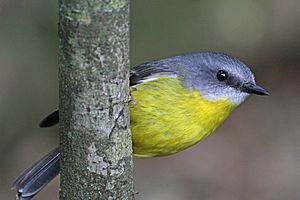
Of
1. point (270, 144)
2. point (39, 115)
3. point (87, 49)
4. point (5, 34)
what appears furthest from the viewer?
point (270, 144)

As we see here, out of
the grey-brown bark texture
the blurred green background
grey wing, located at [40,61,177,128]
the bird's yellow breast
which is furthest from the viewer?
the blurred green background

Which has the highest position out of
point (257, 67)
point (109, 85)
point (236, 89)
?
point (257, 67)

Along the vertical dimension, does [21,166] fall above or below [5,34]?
below

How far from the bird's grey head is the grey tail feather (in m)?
0.90

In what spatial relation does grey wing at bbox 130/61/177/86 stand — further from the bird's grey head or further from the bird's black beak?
the bird's black beak

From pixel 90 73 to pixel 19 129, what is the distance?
4.77m

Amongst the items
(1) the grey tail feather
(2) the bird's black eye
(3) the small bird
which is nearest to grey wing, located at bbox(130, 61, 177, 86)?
(3) the small bird

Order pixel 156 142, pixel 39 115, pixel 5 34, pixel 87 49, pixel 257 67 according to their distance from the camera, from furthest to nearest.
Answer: pixel 257 67 → pixel 39 115 → pixel 5 34 → pixel 156 142 → pixel 87 49

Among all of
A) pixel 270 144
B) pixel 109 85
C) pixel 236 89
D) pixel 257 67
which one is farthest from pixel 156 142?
pixel 257 67

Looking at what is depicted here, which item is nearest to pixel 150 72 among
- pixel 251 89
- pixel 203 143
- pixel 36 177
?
pixel 251 89

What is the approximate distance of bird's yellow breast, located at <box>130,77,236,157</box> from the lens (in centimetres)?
407

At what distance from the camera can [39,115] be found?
7.43 m

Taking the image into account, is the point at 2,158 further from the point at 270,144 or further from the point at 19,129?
the point at 270,144

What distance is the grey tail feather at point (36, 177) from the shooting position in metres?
4.18
